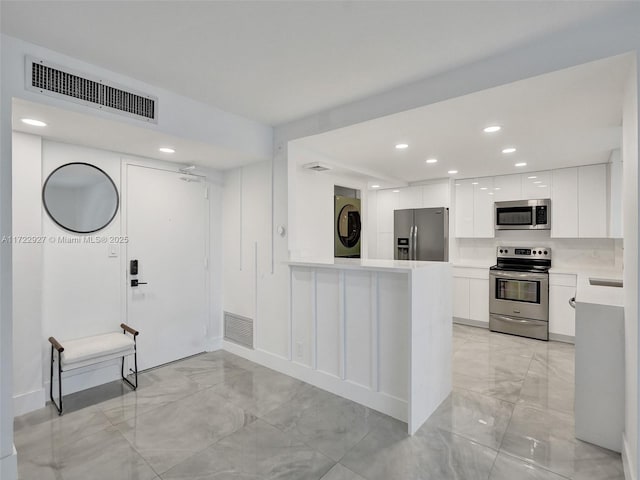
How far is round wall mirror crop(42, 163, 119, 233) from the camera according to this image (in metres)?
2.90

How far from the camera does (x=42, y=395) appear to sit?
2.74 metres

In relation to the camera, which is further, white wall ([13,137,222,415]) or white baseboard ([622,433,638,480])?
white wall ([13,137,222,415])

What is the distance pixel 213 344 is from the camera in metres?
4.17

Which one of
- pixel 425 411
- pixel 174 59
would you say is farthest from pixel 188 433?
pixel 174 59

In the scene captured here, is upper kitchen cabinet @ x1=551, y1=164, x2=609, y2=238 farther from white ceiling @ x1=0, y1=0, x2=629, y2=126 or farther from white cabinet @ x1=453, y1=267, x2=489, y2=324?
white ceiling @ x1=0, y1=0, x2=629, y2=126

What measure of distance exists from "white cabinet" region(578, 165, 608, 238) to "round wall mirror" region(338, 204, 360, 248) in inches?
122

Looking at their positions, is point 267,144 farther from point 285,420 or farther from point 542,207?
point 542,207

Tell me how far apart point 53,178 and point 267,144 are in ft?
6.48

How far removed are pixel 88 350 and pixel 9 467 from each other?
0.97 m

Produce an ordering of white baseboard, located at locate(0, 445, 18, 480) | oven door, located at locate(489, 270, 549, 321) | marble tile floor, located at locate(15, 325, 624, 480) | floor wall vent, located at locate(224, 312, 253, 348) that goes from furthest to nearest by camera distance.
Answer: oven door, located at locate(489, 270, 549, 321) < floor wall vent, located at locate(224, 312, 253, 348) < marble tile floor, located at locate(15, 325, 624, 480) < white baseboard, located at locate(0, 445, 18, 480)

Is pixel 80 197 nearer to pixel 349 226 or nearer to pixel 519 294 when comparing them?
pixel 349 226

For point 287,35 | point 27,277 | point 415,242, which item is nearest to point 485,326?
point 415,242

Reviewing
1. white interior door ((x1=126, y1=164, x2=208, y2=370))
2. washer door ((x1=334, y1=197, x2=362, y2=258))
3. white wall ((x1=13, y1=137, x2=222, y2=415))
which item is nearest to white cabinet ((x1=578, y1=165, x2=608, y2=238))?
washer door ((x1=334, y1=197, x2=362, y2=258))

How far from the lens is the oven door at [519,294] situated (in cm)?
445
